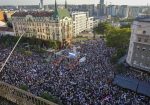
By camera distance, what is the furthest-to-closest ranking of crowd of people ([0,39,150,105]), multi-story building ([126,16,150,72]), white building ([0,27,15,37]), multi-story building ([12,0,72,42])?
white building ([0,27,15,37]) < multi-story building ([12,0,72,42]) < multi-story building ([126,16,150,72]) < crowd of people ([0,39,150,105])

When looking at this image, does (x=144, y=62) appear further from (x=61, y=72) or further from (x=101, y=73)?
(x=61, y=72)

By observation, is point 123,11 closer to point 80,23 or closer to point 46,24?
point 80,23

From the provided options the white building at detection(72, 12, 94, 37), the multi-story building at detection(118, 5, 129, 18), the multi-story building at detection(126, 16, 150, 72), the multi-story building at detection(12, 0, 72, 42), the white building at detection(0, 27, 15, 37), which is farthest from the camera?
the multi-story building at detection(118, 5, 129, 18)

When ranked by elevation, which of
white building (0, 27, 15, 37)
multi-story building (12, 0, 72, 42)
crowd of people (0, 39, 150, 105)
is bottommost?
crowd of people (0, 39, 150, 105)

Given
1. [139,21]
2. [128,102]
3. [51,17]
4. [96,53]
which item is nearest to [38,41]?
[51,17]

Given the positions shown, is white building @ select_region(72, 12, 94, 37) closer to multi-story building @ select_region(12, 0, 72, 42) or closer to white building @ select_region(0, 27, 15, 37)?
multi-story building @ select_region(12, 0, 72, 42)

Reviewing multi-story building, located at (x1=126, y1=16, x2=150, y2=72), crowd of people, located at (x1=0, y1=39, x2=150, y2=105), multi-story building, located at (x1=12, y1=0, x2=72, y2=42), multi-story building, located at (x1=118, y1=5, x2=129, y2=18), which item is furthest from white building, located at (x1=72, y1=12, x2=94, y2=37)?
multi-story building, located at (x1=118, y1=5, x2=129, y2=18)

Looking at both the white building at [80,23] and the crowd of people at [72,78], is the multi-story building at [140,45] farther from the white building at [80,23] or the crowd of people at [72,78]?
the white building at [80,23]

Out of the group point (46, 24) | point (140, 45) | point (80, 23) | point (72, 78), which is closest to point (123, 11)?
point (80, 23)

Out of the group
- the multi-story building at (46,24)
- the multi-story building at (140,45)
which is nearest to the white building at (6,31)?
the multi-story building at (46,24)
